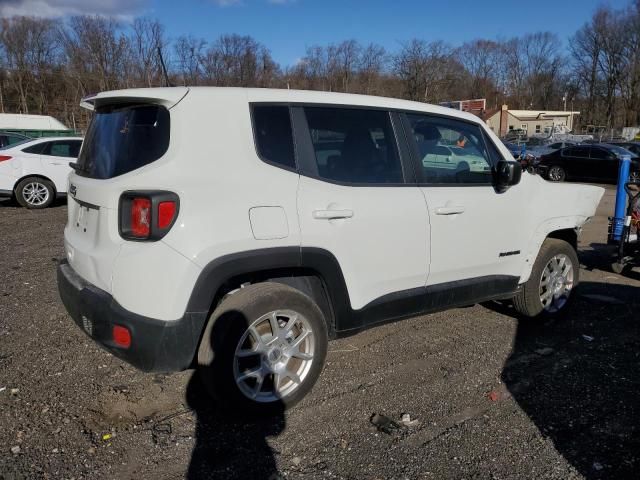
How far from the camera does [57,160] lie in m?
11.8

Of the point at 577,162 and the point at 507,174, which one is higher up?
the point at 507,174

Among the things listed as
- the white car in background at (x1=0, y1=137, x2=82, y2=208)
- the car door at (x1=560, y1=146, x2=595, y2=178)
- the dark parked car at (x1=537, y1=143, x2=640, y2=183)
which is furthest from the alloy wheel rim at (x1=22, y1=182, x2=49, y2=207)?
the car door at (x1=560, y1=146, x2=595, y2=178)

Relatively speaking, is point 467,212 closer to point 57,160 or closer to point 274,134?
point 274,134

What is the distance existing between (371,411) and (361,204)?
126cm

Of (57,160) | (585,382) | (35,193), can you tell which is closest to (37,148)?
(57,160)

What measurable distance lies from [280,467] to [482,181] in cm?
250

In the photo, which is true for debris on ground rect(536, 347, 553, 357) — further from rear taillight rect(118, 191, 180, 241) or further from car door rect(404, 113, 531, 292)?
rear taillight rect(118, 191, 180, 241)

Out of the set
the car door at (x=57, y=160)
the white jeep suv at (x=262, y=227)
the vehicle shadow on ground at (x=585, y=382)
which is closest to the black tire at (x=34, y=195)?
the car door at (x=57, y=160)

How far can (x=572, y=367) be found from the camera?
389 cm

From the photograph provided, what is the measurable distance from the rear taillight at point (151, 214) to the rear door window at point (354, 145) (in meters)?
0.93

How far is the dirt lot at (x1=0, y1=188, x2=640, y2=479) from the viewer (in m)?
2.73

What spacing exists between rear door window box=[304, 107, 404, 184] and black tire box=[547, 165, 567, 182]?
68.4 feet

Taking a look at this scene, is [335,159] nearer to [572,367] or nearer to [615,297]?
[572,367]

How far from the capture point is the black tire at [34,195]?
1162 centimetres
